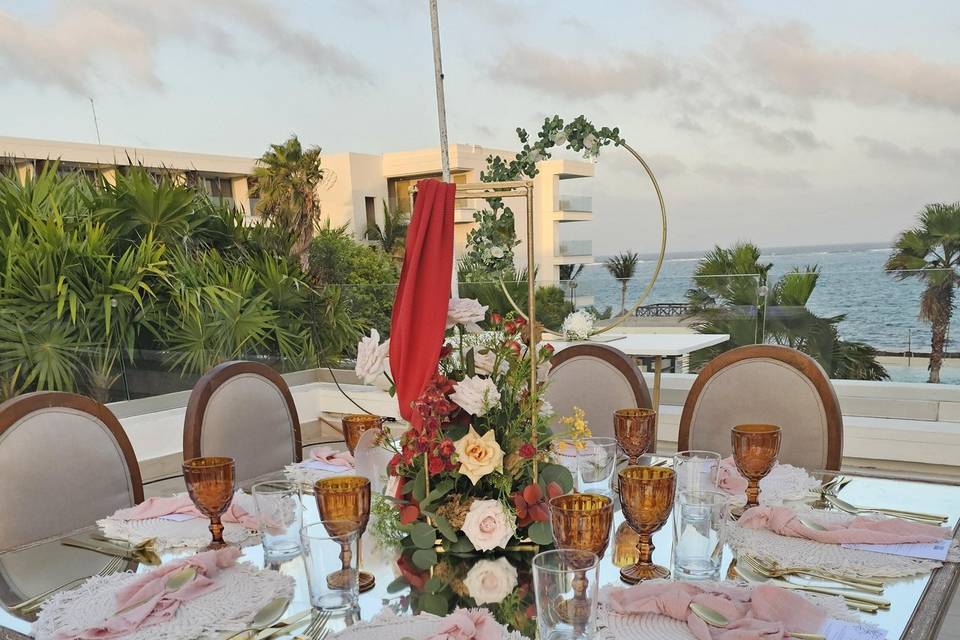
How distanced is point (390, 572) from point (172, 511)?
60cm

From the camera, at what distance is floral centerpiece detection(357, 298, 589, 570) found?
113 cm

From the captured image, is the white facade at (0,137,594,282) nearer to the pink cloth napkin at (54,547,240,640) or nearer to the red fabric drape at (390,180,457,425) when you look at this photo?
the red fabric drape at (390,180,457,425)

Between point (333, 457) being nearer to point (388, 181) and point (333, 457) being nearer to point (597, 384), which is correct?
point (597, 384)

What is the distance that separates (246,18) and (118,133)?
3100 millimetres

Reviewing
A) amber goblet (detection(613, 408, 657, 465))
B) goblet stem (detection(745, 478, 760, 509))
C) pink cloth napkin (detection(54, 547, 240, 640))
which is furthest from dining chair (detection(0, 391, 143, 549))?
goblet stem (detection(745, 478, 760, 509))

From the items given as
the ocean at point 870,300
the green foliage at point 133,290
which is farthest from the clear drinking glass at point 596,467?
the green foliage at point 133,290

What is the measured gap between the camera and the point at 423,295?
123cm

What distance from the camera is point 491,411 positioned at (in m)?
1.22

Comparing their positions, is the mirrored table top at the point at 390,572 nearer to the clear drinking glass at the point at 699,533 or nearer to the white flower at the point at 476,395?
the clear drinking glass at the point at 699,533

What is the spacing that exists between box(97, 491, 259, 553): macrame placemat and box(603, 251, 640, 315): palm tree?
311 centimetres

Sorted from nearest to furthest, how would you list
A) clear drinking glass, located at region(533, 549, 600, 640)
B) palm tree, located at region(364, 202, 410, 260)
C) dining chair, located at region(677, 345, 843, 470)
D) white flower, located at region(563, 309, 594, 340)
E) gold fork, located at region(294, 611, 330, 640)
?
1. clear drinking glass, located at region(533, 549, 600, 640)
2. gold fork, located at region(294, 611, 330, 640)
3. dining chair, located at region(677, 345, 843, 470)
4. white flower, located at region(563, 309, 594, 340)
5. palm tree, located at region(364, 202, 410, 260)

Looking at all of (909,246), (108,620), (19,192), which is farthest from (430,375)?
(909,246)

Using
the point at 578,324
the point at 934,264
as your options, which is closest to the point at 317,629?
the point at 578,324

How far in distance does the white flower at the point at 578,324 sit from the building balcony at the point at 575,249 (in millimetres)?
10859
